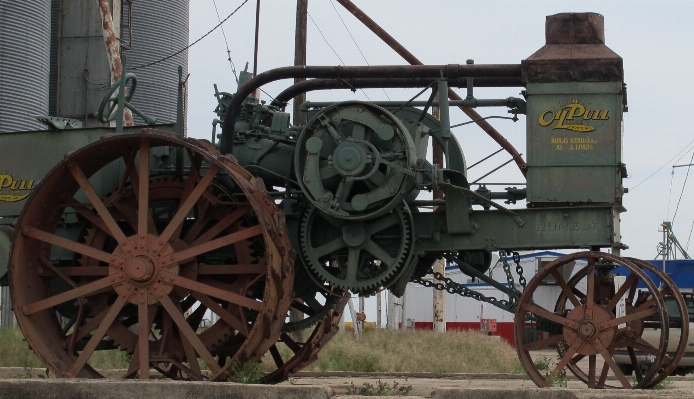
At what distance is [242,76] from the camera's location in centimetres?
1252

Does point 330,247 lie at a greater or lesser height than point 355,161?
lesser

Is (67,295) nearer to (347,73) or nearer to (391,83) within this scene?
(347,73)

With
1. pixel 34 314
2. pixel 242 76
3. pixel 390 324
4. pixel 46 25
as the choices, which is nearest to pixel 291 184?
pixel 242 76

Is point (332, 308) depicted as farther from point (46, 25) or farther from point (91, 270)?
point (46, 25)

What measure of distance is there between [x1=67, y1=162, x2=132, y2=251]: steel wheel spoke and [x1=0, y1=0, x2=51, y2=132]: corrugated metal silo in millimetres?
14464

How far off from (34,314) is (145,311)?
1309 millimetres

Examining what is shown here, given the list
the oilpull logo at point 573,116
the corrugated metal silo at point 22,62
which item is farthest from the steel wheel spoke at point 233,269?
the corrugated metal silo at point 22,62

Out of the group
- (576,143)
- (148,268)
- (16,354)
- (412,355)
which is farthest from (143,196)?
(412,355)

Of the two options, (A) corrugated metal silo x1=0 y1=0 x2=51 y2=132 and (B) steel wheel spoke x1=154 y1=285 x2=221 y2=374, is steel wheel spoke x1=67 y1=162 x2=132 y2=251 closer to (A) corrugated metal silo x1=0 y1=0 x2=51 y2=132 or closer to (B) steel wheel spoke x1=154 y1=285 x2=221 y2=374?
(B) steel wheel spoke x1=154 y1=285 x2=221 y2=374

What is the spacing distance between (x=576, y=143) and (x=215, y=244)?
3.76 metres

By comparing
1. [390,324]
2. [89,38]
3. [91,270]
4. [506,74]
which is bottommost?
[390,324]

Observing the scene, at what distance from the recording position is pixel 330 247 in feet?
38.3

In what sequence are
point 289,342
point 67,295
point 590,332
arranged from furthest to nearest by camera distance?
point 289,342
point 67,295
point 590,332

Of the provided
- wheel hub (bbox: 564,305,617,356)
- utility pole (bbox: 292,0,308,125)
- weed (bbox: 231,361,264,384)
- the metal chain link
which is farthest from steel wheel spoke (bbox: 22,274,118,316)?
utility pole (bbox: 292,0,308,125)
